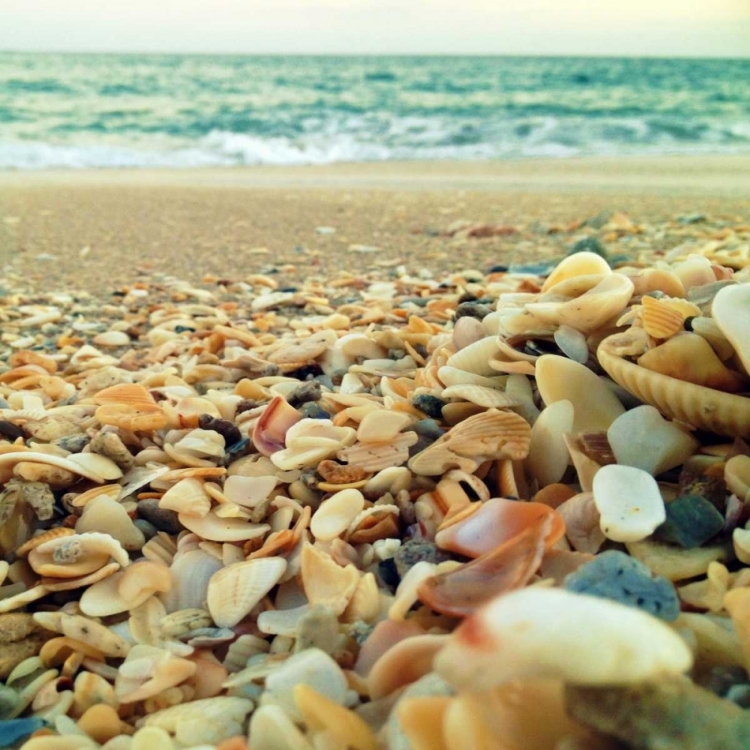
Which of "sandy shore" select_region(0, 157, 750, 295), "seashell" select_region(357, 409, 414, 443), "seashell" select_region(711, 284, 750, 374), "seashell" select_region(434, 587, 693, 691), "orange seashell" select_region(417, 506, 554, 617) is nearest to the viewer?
"seashell" select_region(434, 587, 693, 691)

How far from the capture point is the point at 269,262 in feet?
12.0

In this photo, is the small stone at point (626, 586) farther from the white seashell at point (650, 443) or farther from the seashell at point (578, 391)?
the seashell at point (578, 391)

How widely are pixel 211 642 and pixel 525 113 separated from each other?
1177 cm

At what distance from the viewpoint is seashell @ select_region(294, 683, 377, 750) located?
0.68 meters

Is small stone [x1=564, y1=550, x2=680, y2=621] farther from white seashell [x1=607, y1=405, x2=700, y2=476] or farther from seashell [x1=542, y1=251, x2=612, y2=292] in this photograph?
seashell [x1=542, y1=251, x2=612, y2=292]

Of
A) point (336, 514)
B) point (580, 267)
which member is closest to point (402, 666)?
point (336, 514)

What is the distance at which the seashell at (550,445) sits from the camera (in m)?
1.13

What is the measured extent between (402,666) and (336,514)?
37cm

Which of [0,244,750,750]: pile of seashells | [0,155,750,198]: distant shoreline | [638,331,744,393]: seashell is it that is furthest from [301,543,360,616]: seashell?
[0,155,750,198]: distant shoreline

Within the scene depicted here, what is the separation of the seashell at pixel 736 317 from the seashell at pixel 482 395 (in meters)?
0.36

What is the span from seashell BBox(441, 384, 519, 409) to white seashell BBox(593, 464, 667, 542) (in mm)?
256

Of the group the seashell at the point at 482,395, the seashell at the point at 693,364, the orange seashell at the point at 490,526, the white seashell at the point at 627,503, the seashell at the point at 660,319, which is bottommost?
the orange seashell at the point at 490,526

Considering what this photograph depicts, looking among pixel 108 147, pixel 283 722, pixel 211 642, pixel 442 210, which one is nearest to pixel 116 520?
pixel 211 642

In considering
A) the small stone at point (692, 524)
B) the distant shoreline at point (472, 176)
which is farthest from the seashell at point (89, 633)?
the distant shoreline at point (472, 176)
